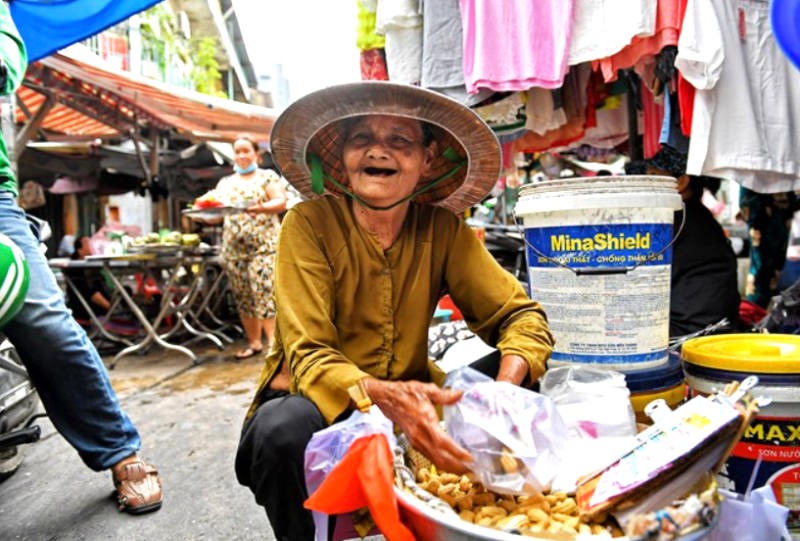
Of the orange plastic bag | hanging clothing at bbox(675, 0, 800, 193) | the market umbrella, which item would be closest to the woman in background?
the market umbrella

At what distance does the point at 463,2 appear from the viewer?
2.53m

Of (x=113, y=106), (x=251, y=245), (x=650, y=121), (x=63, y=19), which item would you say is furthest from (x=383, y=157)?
(x=113, y=106)

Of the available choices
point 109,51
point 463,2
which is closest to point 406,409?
point 463,2

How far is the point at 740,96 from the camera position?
2.21 metres

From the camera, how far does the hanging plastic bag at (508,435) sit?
41.9 inches

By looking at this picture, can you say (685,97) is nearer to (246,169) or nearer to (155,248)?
(246,169)

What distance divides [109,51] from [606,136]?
9.91 m

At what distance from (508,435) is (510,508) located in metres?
0.15

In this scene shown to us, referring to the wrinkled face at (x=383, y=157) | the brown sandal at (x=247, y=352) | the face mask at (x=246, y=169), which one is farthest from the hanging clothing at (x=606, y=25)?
the brown sandal at (x=247, y=352)

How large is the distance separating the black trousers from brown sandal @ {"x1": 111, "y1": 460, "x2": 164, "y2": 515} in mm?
971

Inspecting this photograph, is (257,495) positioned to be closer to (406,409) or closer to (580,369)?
(406,409)

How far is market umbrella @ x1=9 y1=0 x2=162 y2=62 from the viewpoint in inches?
129

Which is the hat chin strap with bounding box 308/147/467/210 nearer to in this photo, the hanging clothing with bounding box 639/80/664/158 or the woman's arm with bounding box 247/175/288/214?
the hanging clothing with bounding box 639/80/664/158

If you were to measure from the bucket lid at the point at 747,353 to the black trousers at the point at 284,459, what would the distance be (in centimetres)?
107
